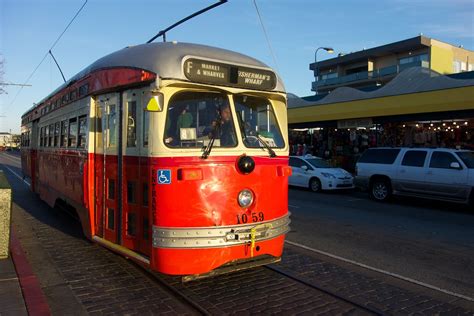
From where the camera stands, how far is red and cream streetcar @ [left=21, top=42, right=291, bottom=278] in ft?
16.3

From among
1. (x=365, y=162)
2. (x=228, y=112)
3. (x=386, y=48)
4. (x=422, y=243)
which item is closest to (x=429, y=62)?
(x=386, y=48)

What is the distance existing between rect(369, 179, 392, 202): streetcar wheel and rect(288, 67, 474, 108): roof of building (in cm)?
544

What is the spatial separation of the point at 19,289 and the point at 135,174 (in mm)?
1931

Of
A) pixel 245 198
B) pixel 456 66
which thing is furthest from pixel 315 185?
pixel 456 66

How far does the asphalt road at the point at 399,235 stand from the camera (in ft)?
21.4

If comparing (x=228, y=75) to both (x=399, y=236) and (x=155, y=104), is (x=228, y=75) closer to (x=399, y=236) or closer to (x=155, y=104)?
(x=155, y=104)

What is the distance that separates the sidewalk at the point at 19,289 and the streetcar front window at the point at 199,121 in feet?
7.38

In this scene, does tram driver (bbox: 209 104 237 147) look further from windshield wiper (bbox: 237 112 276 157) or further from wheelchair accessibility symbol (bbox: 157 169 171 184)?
wheelchair accessibility symbol (bbox: 157 169 171 184)

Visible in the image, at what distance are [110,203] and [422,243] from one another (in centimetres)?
575

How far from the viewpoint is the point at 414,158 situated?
549 inches

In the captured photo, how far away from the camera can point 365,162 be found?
608 inches

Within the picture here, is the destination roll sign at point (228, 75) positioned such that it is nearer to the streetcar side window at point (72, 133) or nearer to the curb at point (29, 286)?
the curb at point (29, 286)

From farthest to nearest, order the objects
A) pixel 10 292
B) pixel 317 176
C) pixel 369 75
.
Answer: pixel 369 75 → pixel 317 176 → pixel 10 292

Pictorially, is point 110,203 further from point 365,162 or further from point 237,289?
point 365,162
